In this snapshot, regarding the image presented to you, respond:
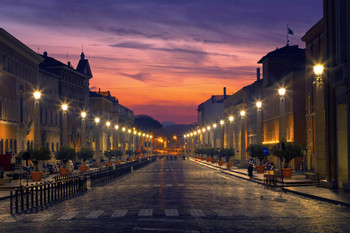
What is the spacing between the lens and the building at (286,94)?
235 ft

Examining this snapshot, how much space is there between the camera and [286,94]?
245ft

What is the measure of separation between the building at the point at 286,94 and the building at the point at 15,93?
3255 cm

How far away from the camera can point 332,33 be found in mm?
32781

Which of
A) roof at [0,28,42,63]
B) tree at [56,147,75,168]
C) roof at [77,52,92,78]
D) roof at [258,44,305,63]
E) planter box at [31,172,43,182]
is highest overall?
roof at [77,52,92,78]

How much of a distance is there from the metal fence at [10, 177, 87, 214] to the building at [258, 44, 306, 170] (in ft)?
117

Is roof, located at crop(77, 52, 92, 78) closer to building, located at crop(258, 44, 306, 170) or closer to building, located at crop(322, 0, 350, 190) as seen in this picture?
building, located at crop(258, 44, 306, 170)

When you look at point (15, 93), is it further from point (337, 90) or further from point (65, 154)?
point (337, 90)

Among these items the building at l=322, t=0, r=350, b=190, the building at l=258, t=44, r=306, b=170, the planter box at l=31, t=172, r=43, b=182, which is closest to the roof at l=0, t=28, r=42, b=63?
the planter box at l=31, t=172, r=43, b=182

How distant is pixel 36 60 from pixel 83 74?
131ft

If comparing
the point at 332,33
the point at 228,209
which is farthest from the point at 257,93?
the point at 228,209

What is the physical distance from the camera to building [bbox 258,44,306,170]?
71500mm

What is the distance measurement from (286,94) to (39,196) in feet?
166

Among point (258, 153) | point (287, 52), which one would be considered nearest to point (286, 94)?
point (287, 52)

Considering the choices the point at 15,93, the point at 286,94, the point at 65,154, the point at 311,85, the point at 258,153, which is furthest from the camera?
the point at 286,94
